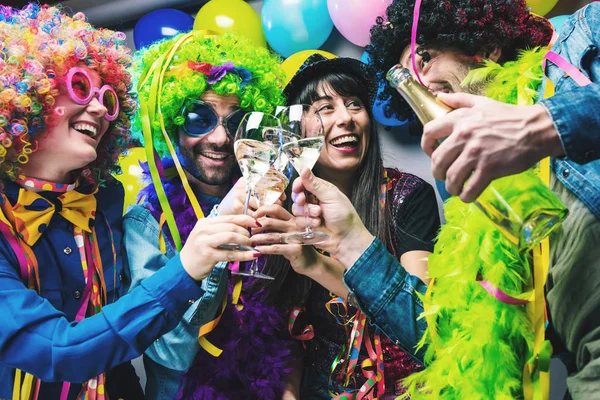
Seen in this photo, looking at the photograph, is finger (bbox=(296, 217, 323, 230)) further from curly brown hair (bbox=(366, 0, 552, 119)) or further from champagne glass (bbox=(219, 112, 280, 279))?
curly brown hair (bbox=(366, 0, 552, 119))

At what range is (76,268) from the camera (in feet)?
5.07

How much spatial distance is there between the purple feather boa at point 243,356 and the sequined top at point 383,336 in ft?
0.37

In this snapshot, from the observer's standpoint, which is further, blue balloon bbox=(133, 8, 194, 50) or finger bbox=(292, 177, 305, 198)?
blue balloon bbox=(133, 8, 194, 50)

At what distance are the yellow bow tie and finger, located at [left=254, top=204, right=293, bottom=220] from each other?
1.95 feet

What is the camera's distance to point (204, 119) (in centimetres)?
190

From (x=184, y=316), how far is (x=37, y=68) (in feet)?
2.69

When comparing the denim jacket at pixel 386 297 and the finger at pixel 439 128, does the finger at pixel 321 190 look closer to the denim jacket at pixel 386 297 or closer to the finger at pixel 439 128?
the denim jacket at pixel 386 297

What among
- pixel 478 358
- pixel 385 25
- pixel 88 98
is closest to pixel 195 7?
pixel 385 25

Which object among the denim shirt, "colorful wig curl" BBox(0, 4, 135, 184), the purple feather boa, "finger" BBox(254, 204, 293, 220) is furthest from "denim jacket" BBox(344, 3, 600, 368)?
"colorful wig curl" BBox(0, 4, 135, 184)

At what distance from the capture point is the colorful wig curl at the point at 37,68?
143 cm

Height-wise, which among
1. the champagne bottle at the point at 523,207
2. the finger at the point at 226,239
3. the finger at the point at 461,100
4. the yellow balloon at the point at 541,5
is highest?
the finger at the point at 461,100

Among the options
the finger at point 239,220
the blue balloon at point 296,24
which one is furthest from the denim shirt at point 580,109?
the blue balloon at point 296,24

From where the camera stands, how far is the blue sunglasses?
1894mm

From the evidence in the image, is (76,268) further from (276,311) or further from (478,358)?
(478,358)
